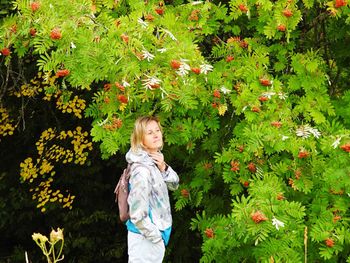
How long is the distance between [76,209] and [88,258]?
0.71 meters

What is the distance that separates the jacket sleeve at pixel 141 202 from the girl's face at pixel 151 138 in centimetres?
19

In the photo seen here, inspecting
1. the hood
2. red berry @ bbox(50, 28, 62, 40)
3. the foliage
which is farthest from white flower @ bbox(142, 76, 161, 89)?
red berry @ bbox(50, 28, 62, 40)

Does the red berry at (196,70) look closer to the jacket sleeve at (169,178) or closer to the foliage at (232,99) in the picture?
the foliage at (232,99)

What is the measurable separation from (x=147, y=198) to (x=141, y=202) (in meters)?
0.05

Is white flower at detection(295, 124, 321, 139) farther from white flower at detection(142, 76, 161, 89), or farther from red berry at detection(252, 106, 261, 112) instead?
white flower at detection(142, 76, 161, 89)

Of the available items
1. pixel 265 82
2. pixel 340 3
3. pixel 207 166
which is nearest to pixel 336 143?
pixel 265 82

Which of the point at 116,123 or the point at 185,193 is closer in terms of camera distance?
the point at 116,123

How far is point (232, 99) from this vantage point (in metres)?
4.79

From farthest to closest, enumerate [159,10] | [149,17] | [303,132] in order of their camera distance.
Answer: [159,10], [149,17], [303,132]

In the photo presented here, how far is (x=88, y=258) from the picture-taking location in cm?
866

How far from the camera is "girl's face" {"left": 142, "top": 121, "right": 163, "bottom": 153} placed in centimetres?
376

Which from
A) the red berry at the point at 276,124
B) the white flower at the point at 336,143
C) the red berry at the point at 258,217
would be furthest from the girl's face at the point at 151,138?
the white flower at the point at 336,143

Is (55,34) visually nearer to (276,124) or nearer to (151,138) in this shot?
(151,138)

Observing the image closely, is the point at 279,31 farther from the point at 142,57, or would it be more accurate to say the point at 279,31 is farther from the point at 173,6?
the point at 142,57
